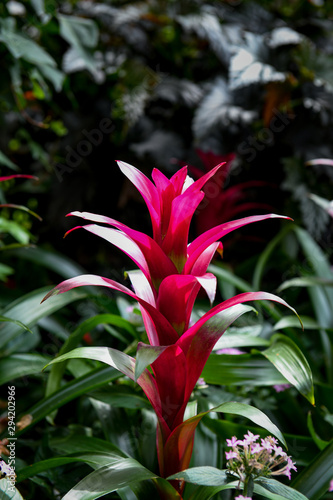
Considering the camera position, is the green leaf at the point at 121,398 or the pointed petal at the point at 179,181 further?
the green leaf at the point at 121,398

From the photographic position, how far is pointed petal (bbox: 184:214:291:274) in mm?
693

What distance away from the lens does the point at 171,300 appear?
2.30 ft

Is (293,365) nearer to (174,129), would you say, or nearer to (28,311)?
(28,311)

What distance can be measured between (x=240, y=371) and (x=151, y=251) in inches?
15.7

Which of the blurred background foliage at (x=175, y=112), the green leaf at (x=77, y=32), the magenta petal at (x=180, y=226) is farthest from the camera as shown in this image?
the blurred background foliage at (x=175, y=112)

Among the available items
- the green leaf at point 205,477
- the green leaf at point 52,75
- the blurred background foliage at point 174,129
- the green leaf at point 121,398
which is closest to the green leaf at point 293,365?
the green leaf at point 205,477

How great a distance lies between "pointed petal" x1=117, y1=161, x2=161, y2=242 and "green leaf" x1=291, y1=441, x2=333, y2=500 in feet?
1.56

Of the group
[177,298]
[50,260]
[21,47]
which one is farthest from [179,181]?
[50,260]

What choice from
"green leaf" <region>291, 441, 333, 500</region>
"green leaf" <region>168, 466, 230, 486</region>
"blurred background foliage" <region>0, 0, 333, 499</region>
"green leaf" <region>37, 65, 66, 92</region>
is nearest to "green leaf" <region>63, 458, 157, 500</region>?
"green leaf" <region>168, 466, 230, 486</region>

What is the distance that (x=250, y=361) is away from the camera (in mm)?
973

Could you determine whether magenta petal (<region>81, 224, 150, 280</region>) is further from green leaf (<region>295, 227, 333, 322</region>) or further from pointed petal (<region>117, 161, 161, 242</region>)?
green leaf (<region>295, 227, 333, 322</region>)

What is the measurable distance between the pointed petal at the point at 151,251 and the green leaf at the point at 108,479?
0.29 m

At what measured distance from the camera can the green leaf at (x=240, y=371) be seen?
93cm

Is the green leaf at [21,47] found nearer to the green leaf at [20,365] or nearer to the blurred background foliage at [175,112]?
the blurred background foliage at [175,112]
